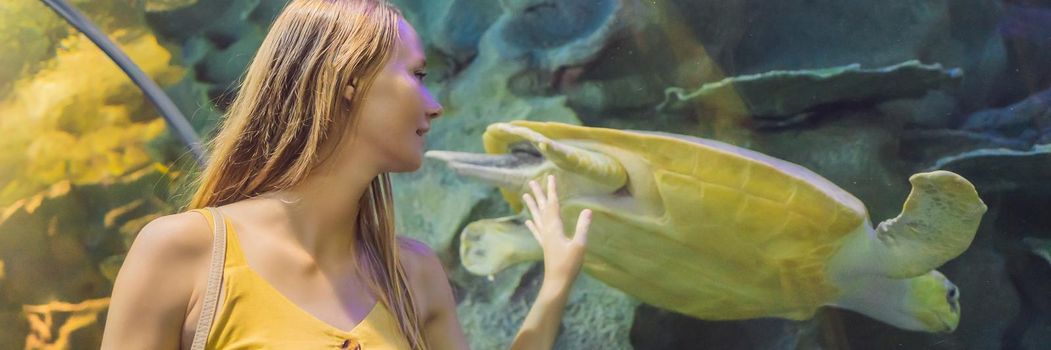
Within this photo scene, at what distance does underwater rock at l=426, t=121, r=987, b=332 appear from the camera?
129cm

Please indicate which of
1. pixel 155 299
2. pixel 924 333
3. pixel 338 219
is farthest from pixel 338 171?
pixel 924 333

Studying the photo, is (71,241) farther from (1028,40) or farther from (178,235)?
(1028,40)

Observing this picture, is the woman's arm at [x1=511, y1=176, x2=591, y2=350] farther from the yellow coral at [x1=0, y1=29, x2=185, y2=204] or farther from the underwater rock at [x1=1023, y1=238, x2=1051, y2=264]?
the yellow coral at [x1=0, y1=29, x2=185, y2=204]

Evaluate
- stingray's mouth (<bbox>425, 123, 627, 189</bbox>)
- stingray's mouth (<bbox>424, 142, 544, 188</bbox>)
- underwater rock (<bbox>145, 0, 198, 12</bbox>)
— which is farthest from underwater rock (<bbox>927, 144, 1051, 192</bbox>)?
underwater rock (<bbox>145, 0, 198, 12</bbox>)

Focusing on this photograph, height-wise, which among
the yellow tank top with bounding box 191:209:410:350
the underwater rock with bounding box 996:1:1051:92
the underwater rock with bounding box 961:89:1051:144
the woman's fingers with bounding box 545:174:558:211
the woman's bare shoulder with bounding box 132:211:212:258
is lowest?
the underwater rock with bounding box 961:89:1051:144

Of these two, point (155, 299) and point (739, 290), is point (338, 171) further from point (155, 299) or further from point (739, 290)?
point (739, 290)

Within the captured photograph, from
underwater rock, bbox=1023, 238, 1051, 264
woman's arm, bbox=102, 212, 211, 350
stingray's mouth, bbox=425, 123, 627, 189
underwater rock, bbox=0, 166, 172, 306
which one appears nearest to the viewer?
woman's arm, bbox=102, 212, 211, 350

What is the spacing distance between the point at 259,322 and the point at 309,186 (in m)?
0.12

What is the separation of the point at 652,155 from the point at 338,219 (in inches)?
32.9

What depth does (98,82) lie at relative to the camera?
1.70 meters

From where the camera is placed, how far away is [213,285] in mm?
579

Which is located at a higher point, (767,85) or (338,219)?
(338,219)

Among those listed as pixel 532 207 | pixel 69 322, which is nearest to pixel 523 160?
pixel 532 207

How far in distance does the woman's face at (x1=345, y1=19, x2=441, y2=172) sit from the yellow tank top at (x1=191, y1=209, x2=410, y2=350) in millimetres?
121
